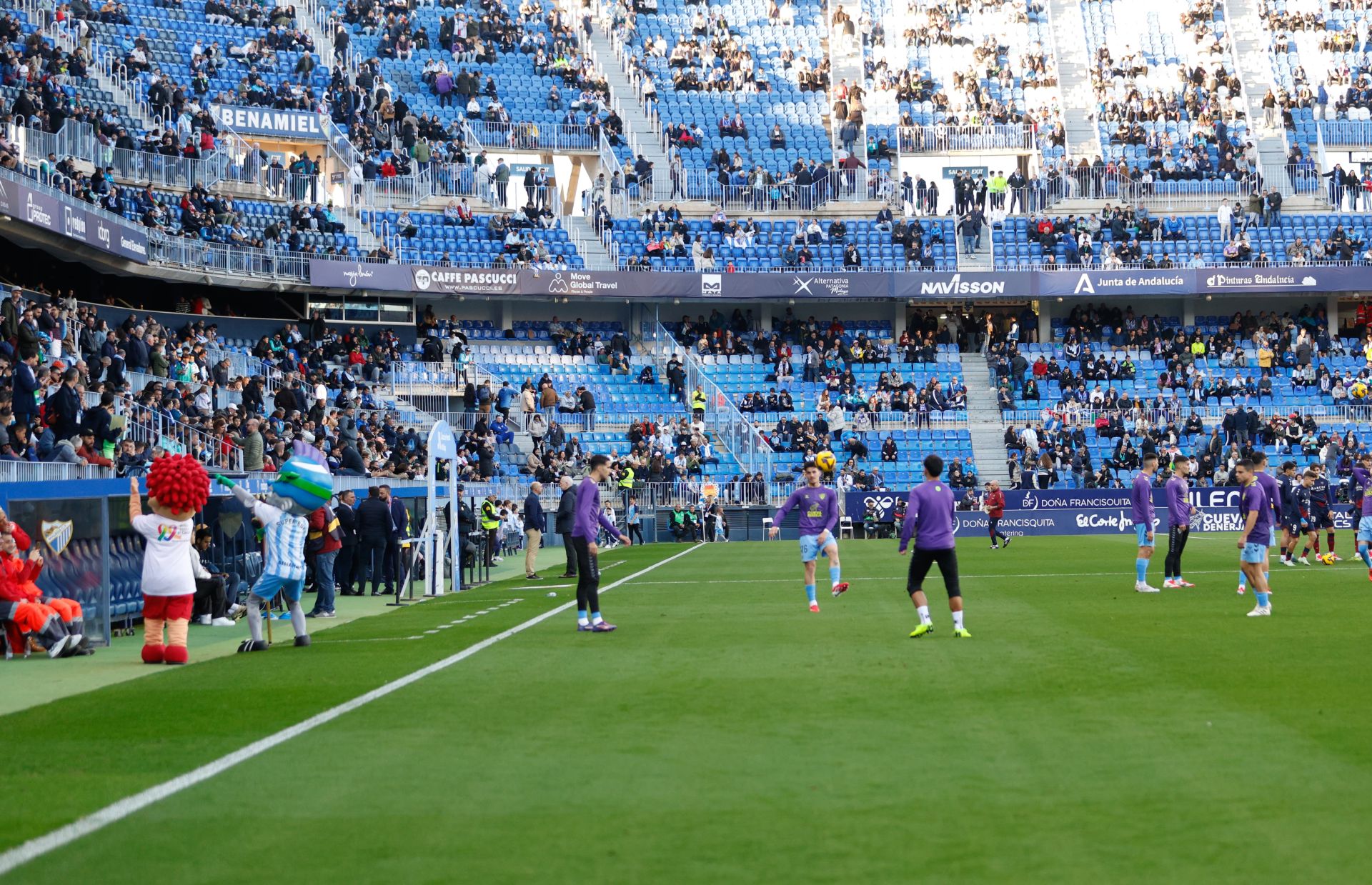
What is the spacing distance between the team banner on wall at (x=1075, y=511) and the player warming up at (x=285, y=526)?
1277 inches

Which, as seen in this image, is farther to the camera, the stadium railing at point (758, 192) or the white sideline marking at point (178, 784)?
the stadium railing at point (758, 192)

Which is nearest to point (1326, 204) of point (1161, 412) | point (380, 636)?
point (1161, 412)

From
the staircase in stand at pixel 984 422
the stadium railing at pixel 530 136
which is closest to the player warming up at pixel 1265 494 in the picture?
the staircase in stand at pixel 984 422

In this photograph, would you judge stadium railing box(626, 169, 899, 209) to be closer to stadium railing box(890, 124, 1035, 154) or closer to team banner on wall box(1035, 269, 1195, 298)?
stadium railing box(890, 124, 1035, 154)

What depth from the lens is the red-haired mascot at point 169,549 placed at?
575 inches

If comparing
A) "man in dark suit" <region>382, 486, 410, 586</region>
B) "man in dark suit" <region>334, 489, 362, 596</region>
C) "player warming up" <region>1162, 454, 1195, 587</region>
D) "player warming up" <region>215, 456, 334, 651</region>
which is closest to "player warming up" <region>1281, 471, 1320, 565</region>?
"player warming up" <region>1162, 454, 1195, 587</region>

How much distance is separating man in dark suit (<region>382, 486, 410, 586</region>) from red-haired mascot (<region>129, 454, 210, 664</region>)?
932 cm

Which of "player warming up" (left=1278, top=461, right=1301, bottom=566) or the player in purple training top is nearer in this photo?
the player in purple training top

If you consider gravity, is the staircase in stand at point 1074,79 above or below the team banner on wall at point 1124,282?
above

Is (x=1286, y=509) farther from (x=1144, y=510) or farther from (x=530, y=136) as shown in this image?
(x=530, y=136)

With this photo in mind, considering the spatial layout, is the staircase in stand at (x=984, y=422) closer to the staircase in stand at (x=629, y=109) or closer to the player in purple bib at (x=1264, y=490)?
the staircase in stand at (x=629, y=109)

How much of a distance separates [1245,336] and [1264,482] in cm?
3971

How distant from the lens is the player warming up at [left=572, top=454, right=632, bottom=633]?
16375 millimetres

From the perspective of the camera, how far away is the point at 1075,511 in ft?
154
